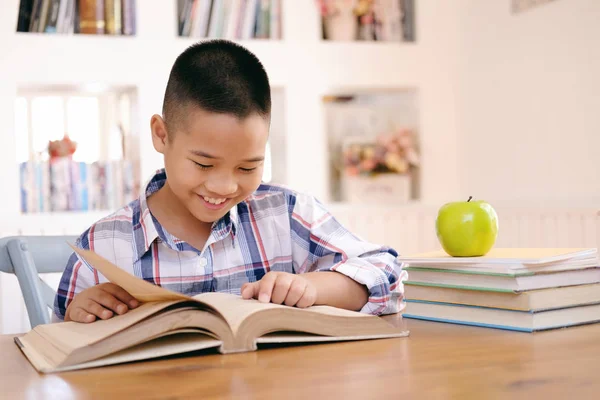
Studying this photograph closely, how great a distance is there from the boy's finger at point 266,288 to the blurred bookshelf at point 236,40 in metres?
2.29

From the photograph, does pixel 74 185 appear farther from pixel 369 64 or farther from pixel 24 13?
pixel 369 64

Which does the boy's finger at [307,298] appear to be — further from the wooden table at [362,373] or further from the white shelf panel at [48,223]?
the white shelf panel at [48,223]

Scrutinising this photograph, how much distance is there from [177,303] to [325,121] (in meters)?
2.75

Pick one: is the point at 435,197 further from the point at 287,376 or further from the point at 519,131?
the point at 287,376

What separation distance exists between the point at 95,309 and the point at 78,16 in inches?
98.6

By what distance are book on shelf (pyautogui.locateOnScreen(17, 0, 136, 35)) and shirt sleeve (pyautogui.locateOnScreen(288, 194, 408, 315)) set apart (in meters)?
2.04

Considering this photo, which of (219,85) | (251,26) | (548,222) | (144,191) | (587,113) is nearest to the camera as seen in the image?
(219,85)

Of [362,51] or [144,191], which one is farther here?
[362,51]

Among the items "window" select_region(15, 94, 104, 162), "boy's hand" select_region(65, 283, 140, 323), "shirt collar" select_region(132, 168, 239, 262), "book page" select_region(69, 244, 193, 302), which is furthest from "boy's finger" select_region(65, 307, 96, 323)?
"window" select_region(15, 94, 104, 162)

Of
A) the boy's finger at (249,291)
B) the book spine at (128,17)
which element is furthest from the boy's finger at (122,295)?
the book spine at (128,17)

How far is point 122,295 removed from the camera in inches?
40.0

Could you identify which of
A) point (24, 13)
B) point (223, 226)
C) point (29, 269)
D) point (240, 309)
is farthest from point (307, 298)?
point (24, 13)

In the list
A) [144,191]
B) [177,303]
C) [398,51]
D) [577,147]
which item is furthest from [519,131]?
[177,303]

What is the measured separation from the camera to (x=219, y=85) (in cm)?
122
